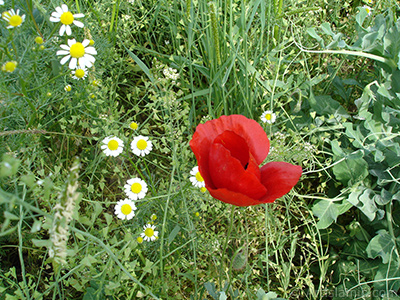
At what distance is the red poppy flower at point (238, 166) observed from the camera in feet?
2.13

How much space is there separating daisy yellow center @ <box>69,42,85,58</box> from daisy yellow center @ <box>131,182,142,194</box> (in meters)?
0.39

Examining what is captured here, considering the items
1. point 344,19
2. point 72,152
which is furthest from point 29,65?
point 344,19

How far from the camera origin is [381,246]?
114cm

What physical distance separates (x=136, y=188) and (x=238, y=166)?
0.43 meters

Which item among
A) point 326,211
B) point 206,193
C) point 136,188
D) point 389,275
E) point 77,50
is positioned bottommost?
point 389,275

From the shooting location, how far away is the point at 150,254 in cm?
107

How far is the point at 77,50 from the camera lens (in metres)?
0.95

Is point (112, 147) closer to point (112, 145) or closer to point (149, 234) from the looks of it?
point (112, 145)

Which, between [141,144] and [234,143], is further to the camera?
[141,144]

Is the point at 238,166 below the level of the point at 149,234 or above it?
above

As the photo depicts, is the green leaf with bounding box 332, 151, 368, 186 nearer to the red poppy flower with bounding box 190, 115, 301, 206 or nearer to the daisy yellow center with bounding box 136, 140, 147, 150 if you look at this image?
the red poppy flower with bounding box 190, 115, 301, 206

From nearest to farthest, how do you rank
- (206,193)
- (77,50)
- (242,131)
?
(242,131) → (77,50) → (206,193)

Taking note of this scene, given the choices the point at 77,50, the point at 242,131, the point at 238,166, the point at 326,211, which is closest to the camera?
the point at 238,166

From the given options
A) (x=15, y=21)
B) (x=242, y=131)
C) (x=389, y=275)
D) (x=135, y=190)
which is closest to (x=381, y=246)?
(x=389, y=275)
